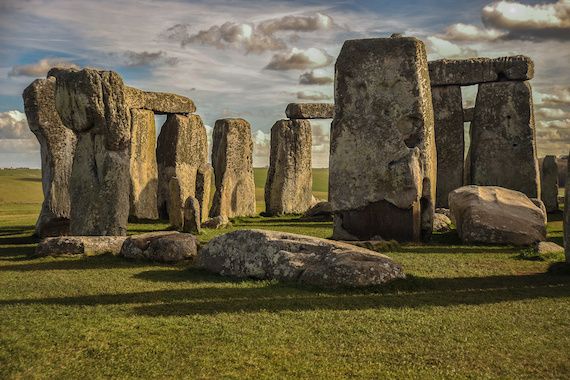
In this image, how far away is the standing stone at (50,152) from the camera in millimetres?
16781

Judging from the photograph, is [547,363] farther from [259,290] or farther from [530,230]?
[530,230]

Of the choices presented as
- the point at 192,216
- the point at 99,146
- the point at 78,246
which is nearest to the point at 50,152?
the point at 99,146

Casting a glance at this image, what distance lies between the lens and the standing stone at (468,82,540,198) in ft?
76.9

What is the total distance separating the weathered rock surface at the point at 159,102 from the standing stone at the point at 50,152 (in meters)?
5.15

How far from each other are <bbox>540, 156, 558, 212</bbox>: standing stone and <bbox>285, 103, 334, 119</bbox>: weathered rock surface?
877 centimetres

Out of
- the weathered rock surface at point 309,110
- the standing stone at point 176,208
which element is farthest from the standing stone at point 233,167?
the standing stone at point 176,208

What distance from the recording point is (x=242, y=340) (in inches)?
257

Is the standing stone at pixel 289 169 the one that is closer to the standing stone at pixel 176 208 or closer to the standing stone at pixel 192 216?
the standing stone at pixel 176 208

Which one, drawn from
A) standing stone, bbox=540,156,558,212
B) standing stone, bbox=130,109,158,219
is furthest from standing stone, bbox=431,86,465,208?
standing stone, bbox=130,109,158,219

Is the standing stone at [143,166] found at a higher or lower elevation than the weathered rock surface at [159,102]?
lower

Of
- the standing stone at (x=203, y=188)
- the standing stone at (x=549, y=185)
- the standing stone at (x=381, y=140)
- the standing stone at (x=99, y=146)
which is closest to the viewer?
the standing stone at (x=99, y=146)

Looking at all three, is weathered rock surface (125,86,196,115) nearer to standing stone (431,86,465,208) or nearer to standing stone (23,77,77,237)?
standing stone (23,77,77,237)

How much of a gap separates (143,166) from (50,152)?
18.0ft

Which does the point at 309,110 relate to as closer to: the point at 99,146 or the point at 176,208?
the point at 176,208
